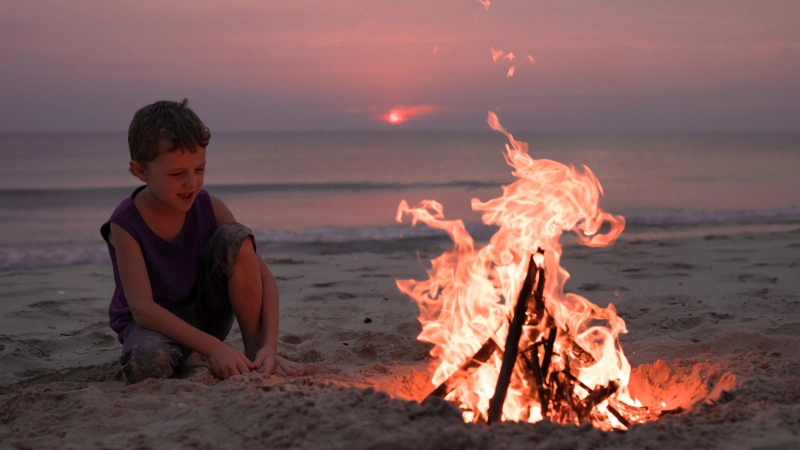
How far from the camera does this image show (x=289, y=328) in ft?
16.6

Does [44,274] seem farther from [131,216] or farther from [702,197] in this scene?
[702,197]

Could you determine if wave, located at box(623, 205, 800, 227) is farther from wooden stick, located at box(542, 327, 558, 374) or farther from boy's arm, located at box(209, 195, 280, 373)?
wooden stick, located at box(542, 327, 558, 374)

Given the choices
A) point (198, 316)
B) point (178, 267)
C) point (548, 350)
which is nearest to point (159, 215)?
point (178, 267)

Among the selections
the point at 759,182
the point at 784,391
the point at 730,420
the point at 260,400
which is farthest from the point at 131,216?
the point at 759,182

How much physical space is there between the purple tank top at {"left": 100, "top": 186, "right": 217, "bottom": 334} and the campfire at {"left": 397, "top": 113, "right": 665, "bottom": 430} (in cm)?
138

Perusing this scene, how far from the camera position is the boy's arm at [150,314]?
3338 millimetres

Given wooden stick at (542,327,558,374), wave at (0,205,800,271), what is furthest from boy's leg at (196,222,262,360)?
wave at (0,205,800,271)

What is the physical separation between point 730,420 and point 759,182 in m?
20.2

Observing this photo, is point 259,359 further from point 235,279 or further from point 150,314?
point 150,314

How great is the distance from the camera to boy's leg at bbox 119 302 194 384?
3416mm

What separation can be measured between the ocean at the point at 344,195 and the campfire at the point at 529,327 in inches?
262

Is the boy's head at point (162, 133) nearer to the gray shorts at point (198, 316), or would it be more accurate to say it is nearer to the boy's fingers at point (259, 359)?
the gray shorts at point (198, 316)

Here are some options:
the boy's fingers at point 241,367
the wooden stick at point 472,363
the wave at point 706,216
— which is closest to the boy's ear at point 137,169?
the boy's fingers at point 241,367

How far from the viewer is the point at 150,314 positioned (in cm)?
335
